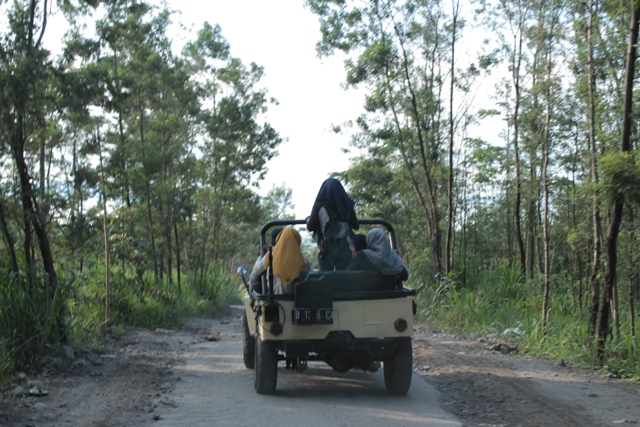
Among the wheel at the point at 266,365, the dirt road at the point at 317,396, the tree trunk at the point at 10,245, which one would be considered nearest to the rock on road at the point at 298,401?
the dirt road at the point at 317,396

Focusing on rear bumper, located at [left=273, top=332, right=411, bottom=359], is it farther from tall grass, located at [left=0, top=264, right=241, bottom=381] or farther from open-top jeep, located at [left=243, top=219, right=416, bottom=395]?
tall grass, located at [left=0, top=264, right=241, bottom=381]

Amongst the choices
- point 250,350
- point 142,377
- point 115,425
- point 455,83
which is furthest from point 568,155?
point 115,425

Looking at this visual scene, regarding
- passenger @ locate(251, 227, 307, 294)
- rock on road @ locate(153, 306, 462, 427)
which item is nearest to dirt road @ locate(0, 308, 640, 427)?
rock on road @ locate(153, 306, 462, 427)

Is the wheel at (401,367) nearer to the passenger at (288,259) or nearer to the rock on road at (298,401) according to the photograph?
the rock on road at (298,401)

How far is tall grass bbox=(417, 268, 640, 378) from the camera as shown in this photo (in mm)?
9453

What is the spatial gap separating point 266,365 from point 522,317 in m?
8.85

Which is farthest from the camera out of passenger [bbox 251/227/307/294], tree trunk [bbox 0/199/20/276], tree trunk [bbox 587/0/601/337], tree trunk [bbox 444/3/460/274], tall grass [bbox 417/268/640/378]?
tree trunk [bbox 444/3/460/274]

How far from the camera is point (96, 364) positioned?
9562 millimetres

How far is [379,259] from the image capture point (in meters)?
7.54

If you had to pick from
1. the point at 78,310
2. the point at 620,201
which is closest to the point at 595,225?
the point at 620,201

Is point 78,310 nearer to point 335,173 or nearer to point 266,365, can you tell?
point 266,365

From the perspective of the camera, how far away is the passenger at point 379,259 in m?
7.55

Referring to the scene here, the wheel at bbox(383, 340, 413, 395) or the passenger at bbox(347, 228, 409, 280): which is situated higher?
the passenger at bbox(347, 228, 409, 280)

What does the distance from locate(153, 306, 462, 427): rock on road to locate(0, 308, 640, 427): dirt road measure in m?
0.01
